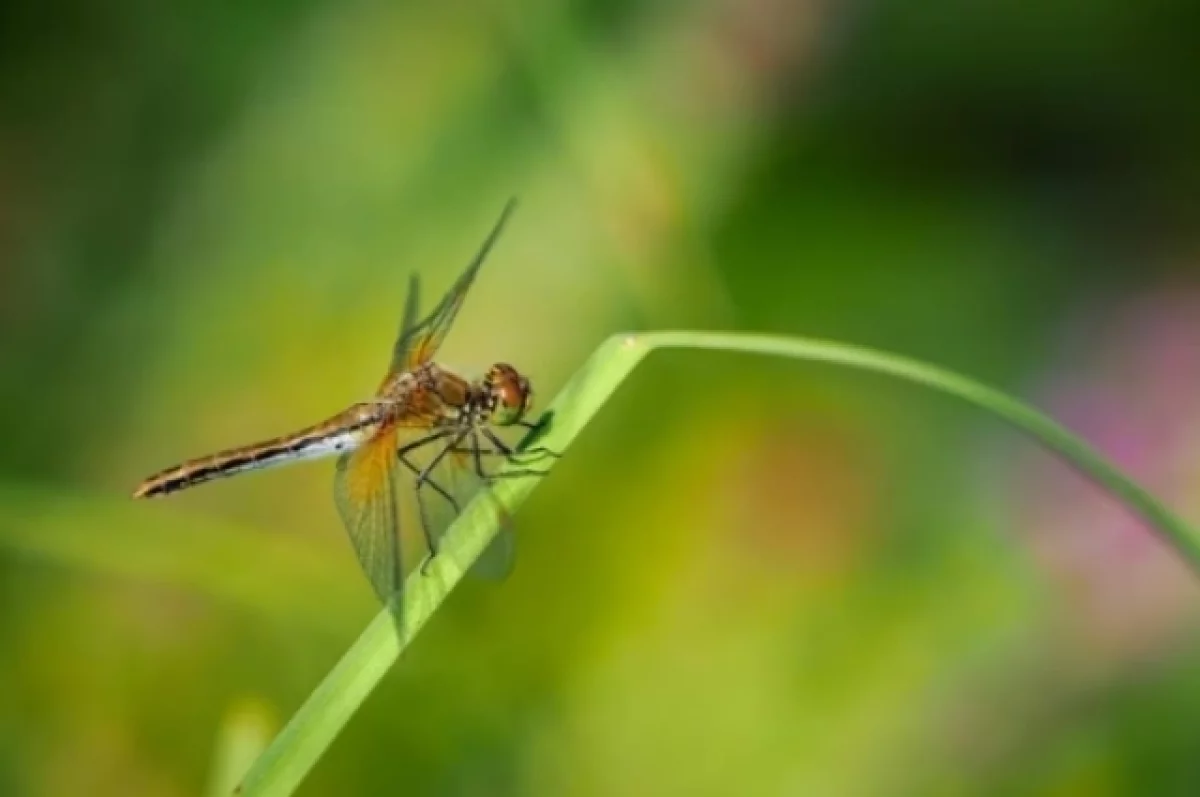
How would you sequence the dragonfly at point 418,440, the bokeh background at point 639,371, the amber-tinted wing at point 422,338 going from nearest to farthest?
1. the dragonfly at point 418,440
2. the amber-tinted wing at point 422,338
3. the bokeh background at point 639,371

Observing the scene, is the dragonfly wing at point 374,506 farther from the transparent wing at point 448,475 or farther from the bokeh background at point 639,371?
the bokeh background at point 639,371

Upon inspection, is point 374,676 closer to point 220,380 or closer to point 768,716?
point 768,716

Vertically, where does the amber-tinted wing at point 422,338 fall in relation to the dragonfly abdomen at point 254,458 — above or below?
above

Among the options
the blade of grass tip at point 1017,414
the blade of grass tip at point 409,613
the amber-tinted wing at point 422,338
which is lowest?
the blade of grass tip at point 409,613

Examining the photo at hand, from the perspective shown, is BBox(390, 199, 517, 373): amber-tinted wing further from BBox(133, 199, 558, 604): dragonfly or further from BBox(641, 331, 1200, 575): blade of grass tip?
BBox(641, 331, 1200, 575): blade of grass tip

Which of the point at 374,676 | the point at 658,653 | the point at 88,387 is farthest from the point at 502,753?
the point at 88,387

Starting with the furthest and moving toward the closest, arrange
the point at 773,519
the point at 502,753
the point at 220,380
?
the point at 220,380
the point at 773,519
the point at 502,753

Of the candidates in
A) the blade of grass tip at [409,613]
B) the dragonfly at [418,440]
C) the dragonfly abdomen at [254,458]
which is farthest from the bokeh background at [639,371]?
the blade of grass tip at [409,613]
